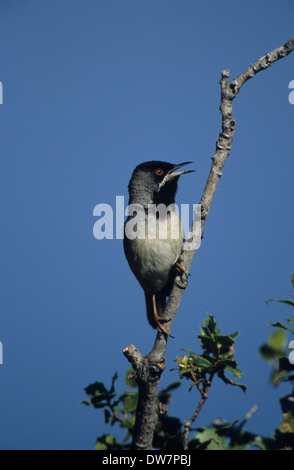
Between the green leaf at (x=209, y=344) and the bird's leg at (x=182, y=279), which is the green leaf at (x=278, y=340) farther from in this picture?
the bird's leg at (x=182, y=279)

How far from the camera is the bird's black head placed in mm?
5973

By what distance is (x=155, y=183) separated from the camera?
6.02m

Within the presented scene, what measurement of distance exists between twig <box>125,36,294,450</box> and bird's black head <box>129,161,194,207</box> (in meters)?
1.70

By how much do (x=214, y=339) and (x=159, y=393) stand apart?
982 mm

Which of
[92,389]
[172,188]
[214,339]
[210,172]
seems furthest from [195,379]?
[172,188]

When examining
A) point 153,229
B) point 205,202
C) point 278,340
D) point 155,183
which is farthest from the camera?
point 155,183

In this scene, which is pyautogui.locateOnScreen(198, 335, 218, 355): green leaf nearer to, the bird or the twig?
the twig

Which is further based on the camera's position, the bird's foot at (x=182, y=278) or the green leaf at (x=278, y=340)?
the bird's foot at (x=182, y=278)

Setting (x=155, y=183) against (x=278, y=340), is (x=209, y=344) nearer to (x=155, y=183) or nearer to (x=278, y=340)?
(x=278, y=340)

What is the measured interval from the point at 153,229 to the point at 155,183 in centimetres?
71

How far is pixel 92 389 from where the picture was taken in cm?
418

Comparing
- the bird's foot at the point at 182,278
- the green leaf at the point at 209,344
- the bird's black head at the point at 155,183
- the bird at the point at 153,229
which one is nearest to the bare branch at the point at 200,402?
the green leaf at the point at 209,344

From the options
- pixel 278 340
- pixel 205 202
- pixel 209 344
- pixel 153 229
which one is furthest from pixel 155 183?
pixel 278 340

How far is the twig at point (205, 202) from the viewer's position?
3.95 metres
